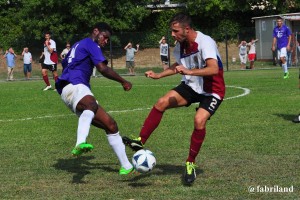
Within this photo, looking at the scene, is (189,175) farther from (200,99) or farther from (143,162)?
(200,99)

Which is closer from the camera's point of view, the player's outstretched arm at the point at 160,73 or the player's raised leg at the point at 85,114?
the player's raised leg at the point at 85,114

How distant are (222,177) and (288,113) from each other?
597 centimetres

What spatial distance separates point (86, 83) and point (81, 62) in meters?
0.26

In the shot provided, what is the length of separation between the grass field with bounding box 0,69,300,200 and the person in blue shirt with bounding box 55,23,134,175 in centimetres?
46

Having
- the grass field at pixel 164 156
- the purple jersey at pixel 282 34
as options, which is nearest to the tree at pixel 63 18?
the purple jersey at pixel 282 34

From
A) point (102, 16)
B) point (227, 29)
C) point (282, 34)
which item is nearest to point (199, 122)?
point (282, 34)

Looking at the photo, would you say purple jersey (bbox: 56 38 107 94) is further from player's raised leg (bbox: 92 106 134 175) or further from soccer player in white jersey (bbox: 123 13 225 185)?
soccer player in white jersey (bbox: 123 13 225 185)

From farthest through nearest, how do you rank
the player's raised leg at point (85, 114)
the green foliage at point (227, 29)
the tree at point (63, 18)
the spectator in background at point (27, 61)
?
the tree at point (63, 18), the green foliage at point (227, 29), the spectator in background at point (27, 61), the player's raised leg at point (85, 114)

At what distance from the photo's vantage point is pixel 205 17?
53.7m

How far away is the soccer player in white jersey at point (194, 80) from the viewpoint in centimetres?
714

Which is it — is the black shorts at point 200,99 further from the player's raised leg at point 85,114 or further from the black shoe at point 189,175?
the player's raised leg at point 85,114

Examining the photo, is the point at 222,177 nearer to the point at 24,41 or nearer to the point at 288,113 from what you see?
the point at 288,113

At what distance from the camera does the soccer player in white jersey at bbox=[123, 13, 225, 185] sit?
281 inches

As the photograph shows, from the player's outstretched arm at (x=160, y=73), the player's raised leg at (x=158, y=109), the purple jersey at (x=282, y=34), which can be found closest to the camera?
the player's outstretched arm at (x=160, y=73)
